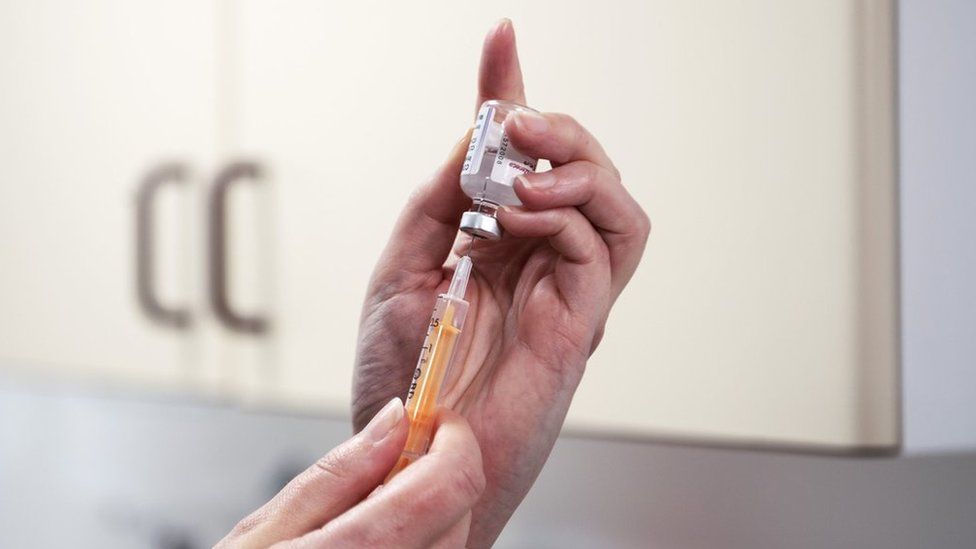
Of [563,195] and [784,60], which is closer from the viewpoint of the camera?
[563,195]

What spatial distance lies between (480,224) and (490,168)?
4 cm

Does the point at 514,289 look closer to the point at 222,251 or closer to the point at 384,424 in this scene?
the point at 384,424

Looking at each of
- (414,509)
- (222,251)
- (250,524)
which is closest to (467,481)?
(414,509)

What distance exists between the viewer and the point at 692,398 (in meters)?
0.81

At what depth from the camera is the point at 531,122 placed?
63 centimetres

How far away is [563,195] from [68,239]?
3.50ft

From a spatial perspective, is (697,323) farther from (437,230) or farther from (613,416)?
(437,230)

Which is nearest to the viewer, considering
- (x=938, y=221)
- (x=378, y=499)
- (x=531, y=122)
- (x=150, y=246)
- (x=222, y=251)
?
(x=378, y=499)

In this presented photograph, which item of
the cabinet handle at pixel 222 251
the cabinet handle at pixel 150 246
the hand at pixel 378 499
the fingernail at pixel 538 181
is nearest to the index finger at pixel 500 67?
the fingernail at pixel 538 181

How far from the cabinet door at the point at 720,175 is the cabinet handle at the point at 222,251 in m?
0.23

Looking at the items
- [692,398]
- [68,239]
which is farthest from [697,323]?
[68,239]

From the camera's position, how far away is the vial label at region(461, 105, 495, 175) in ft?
2.10

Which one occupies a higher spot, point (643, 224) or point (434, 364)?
point (643, 224)

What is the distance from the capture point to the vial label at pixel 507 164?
2.11 feet
